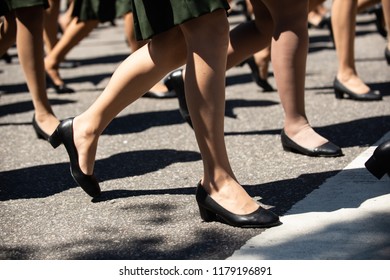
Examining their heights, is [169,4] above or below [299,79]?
above

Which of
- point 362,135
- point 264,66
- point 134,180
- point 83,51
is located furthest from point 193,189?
point 83,51

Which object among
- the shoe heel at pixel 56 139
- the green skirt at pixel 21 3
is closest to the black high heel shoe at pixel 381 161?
the shoe heel at pixel 56 139

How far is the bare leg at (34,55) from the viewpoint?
444 cm

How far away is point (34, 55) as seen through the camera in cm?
455

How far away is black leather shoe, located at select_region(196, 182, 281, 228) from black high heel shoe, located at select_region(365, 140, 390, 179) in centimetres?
43

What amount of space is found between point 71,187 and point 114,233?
2.58ft

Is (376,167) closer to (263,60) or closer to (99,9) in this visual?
(263,60)

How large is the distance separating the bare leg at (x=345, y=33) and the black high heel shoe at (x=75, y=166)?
7.46 ft

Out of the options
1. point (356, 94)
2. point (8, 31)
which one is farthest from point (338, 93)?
point (8, 31)

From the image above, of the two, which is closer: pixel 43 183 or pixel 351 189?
pixel 351 189

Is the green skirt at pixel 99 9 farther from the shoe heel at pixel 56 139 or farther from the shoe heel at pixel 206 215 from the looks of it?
the shoe heel at pixel 206 215

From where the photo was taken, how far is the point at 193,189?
11.7ft

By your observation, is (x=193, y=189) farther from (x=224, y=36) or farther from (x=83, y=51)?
(x=83, y=51)

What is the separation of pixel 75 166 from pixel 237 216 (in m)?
0.84
